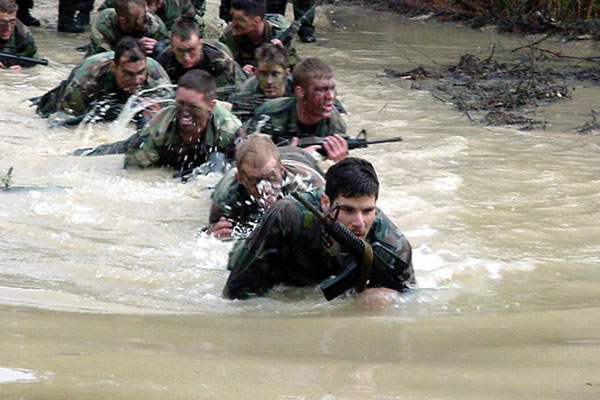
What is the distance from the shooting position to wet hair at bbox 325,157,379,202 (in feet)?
15.8

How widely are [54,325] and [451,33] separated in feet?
45.5

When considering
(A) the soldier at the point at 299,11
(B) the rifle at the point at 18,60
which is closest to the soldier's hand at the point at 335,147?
(B) the rifle at the point at 18,60

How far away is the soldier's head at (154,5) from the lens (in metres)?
13.6

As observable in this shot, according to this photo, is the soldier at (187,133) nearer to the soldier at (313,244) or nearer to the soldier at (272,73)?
the soldier at (272,73)

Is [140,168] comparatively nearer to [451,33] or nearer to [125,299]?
[125,299]

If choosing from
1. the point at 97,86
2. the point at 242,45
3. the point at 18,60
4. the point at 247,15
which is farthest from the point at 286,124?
the point at 18,60

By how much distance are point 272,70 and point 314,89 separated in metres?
1.67

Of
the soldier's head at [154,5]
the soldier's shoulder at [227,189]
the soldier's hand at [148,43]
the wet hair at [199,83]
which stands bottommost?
the soldier's head at [154,5]

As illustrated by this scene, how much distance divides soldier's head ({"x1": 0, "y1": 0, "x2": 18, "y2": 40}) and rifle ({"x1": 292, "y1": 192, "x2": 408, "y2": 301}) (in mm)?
8901

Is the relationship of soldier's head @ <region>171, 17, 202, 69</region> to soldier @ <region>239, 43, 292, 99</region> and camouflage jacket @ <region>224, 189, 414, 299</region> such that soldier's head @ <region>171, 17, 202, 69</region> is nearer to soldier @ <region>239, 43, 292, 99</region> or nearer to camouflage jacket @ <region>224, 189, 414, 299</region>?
soldier @ <region>239, 43, 292, 99</region>

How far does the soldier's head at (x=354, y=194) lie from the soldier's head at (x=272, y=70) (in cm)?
477

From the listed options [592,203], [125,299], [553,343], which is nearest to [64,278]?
[125,299]

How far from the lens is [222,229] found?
6.50m

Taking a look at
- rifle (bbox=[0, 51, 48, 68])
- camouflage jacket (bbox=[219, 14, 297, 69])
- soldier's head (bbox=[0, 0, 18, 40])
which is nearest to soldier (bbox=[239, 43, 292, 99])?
camouflage jacket (bbox=[219, 14, 297, 69])
